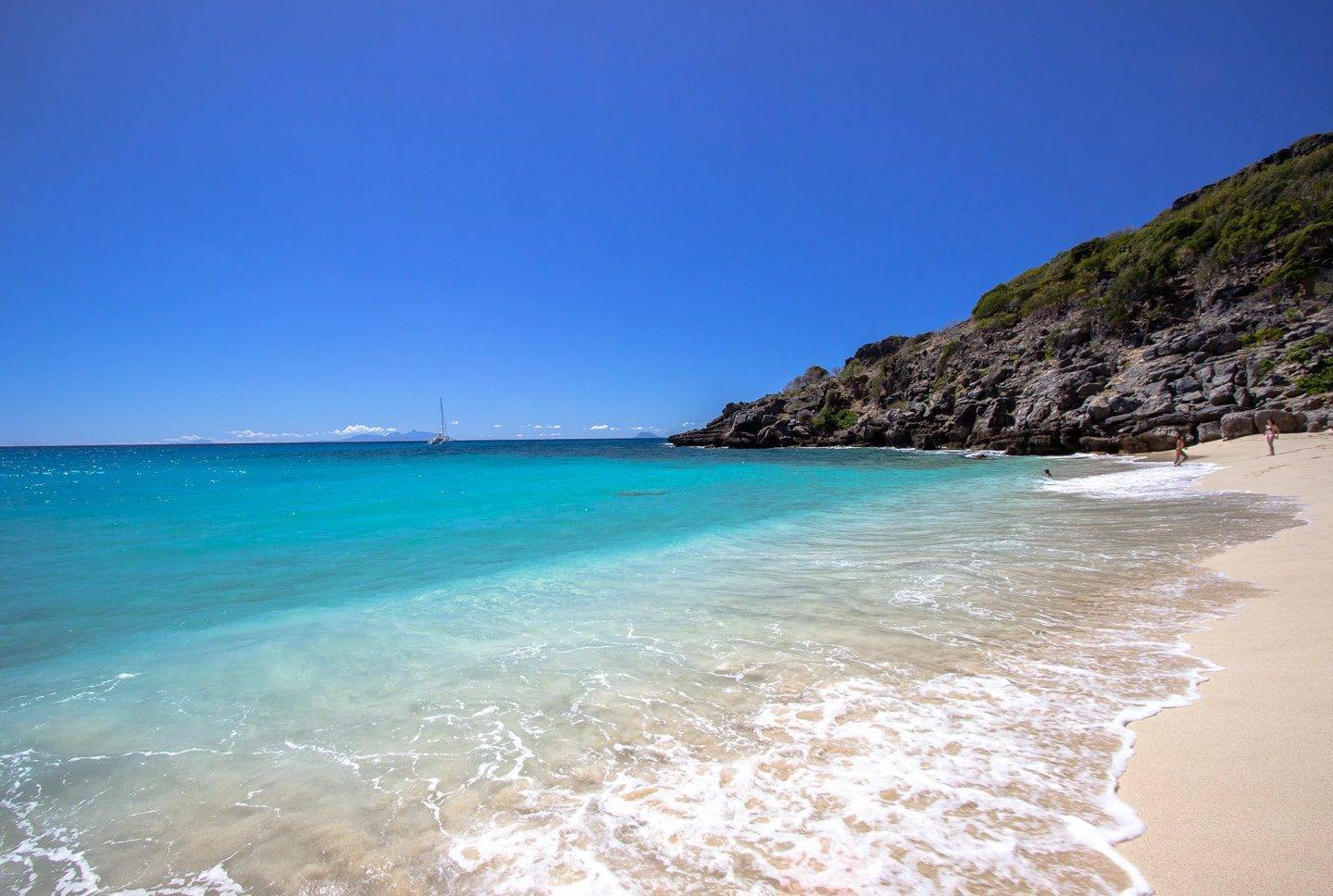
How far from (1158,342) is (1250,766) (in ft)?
155

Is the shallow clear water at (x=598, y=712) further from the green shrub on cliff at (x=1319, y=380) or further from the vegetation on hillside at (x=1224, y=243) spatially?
the vegetation on hillside at (x=1224, y=243)

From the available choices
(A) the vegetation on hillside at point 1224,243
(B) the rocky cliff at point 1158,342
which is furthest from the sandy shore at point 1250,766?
(A) the vegetation on hillside at point 1224,243

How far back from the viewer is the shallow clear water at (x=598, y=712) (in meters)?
3.00

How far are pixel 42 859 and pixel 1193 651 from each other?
8.93 m

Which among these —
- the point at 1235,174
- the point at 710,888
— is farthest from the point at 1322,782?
the point at 1235,174

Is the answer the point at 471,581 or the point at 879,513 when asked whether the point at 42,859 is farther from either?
the point at 879,513

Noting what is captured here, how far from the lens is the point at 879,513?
619 inches

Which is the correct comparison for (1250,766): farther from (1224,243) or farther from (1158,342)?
(1224,243)

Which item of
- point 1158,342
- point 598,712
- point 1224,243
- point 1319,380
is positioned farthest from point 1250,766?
point 1224,243

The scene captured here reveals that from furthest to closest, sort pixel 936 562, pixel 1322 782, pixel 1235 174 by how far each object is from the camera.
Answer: pixel 1235 174 → pixel 936 562 → pixel 1322 782

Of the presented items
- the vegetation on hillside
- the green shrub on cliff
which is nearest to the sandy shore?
the green shrub on cliff

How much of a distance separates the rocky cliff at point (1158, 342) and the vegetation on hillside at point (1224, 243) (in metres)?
0.11

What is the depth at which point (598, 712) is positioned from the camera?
4.71 meters

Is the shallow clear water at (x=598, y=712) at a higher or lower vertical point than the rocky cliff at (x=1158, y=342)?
lower
